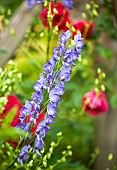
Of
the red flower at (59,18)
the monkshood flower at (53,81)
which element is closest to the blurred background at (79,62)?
the red flower at (59,18)

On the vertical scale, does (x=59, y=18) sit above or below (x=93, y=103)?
above

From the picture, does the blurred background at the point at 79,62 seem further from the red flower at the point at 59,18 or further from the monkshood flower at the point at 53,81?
the monkshood flower at the point at 53,81

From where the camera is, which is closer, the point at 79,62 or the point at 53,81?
the point at 53,81

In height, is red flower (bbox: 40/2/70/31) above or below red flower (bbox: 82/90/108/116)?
above

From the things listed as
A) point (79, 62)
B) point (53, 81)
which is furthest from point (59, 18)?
point (53, 81)

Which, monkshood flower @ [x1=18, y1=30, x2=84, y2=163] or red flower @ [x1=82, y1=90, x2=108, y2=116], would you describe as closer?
monkshood flower @ [x1=18, y1=30, x2=84, y2=163]

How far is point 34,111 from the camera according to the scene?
1.17 meters

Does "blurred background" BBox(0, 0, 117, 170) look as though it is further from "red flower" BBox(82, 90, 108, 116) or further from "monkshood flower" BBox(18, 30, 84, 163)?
"monkshood flower" BBox(18, 30, 84, 163)

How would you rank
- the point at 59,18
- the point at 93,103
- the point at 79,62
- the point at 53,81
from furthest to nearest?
the point at 93,103 < the point at 59,18 < the point at 79,62 < the point at 53,81

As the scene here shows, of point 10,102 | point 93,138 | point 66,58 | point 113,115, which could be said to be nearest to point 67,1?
point 10,102

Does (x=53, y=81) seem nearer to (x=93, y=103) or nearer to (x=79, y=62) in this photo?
(x=79, y=62)

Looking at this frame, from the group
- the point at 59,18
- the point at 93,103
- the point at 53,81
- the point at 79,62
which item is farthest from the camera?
the point at 93,103

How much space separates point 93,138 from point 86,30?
154cm

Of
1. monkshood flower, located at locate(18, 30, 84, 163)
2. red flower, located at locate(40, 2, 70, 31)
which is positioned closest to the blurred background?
red flower, located at locate(40, 2, 70, 31)
